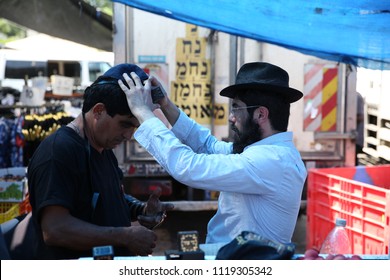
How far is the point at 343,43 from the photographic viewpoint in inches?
201

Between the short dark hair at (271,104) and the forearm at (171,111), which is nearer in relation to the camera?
the short dark hair at (271,104)

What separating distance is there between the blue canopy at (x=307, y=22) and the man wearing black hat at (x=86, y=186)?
158cm

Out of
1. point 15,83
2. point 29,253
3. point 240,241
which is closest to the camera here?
point 240,241

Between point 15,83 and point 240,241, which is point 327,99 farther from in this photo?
point 15,83

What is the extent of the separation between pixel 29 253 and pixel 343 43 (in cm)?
326

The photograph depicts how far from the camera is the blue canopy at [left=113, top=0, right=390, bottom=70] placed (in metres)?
4.07

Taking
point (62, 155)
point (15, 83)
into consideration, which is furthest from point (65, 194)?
point (15, 83)

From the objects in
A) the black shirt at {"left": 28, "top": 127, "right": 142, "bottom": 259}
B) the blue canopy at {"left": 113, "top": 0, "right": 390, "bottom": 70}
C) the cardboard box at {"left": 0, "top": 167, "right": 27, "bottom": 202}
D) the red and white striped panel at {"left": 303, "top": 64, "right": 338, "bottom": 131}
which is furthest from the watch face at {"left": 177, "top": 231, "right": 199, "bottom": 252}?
the red and white striped panel at {"left": 303, "top": 64, "right": 338, "bottom": 131}

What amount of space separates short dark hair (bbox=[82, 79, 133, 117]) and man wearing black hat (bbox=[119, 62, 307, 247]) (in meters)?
0.06

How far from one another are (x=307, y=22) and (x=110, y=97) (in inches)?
86.0

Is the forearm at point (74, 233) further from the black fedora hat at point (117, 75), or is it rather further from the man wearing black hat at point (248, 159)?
the black fedora hat at point (117, 75)

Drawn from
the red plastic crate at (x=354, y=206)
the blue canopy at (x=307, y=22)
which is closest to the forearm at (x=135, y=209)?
the blue canopy at (x=307, y=22)

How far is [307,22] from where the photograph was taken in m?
4.59

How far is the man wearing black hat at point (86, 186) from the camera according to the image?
274 cm
